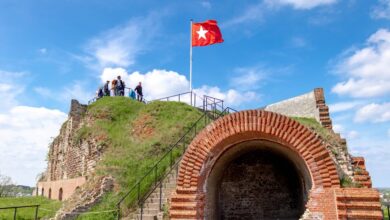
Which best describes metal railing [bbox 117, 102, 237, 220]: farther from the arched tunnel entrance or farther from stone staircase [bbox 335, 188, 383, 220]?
stone staircase [bbox 335, 188, 383, 220]

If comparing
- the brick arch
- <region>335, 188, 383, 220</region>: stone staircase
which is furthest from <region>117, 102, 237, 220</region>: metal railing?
<region>335, 188, 383, 220</region>: stone staircase

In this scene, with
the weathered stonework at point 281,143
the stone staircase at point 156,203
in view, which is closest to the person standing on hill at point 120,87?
the stone staircase at point 156,203

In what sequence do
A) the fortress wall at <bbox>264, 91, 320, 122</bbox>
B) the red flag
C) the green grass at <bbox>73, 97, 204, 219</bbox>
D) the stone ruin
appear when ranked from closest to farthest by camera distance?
1. the stone ruin
2. the fortress wall at <bbox>264, 91, 320, 122</bbox>
3. the green grass at <bbox>73, 97, 204, 219</bbox>
4. the red flag

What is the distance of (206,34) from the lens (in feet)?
76.4

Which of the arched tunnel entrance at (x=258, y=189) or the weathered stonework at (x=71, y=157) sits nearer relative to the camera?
the arched tunnel entrance at (x=258, y=189)

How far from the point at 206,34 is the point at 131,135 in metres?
8.38

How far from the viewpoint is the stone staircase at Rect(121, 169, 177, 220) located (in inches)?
485

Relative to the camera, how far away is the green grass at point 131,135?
1554 cm

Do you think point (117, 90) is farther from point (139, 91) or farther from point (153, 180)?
point (153, 180)

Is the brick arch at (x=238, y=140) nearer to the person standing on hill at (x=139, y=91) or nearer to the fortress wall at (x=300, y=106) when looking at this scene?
the fortress wall at (x=300, y=106)

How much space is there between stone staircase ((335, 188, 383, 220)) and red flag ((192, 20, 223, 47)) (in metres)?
16.0

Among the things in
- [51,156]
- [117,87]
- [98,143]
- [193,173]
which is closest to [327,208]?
[193,173]

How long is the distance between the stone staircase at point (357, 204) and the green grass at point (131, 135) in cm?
833

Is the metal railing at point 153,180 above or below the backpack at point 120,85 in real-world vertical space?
below
